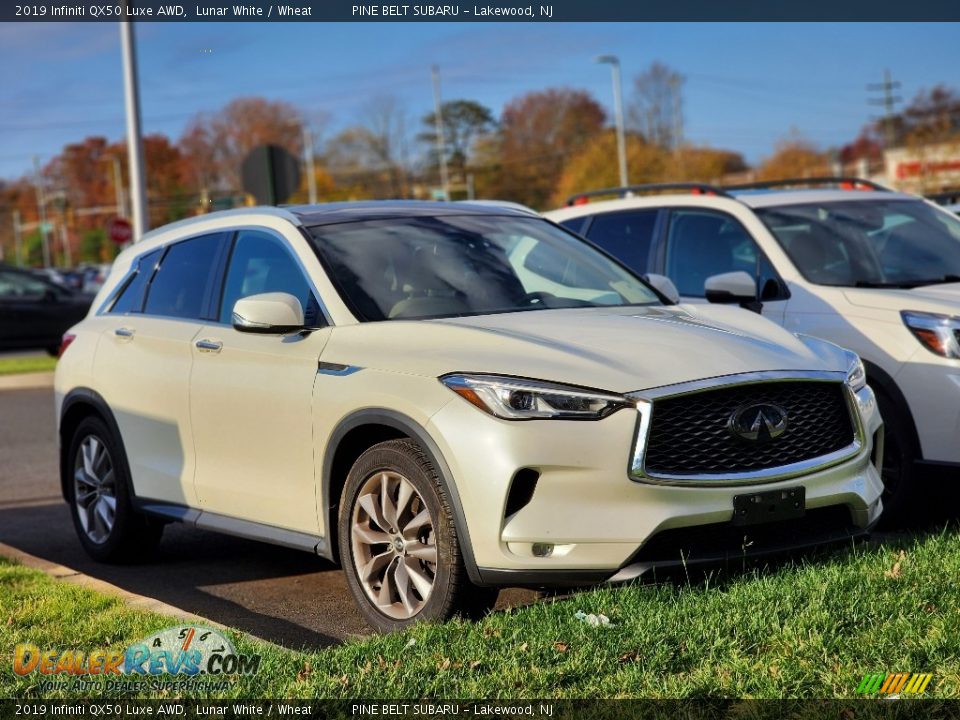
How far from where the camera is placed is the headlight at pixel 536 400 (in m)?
4.76

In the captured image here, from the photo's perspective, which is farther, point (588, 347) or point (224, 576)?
point (224, 576)

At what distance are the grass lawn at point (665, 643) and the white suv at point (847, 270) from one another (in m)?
1.52

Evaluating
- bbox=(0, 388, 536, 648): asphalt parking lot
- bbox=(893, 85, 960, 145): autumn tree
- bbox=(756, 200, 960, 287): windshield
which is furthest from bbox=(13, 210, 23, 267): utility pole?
bbox=(756, 200, 960, 287): windshield

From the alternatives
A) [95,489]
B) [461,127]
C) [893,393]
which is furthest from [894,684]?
[461,127]

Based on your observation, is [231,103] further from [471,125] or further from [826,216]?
[826,216]

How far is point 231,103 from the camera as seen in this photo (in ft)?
277

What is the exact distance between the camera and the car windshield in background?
586 centimetres

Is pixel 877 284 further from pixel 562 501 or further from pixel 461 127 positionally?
pixel 461 127

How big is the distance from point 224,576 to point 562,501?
277 cm

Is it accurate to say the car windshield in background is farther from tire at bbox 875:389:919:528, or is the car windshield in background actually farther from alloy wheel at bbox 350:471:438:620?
tire at bbox 875:389:919:528

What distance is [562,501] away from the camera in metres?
4.75

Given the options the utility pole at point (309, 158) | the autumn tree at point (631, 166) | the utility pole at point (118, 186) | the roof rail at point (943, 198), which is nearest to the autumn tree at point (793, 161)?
the autumn tree at point (631, 166)

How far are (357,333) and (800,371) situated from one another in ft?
5.77

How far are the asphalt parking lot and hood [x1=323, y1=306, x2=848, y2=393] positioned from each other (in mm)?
1186
